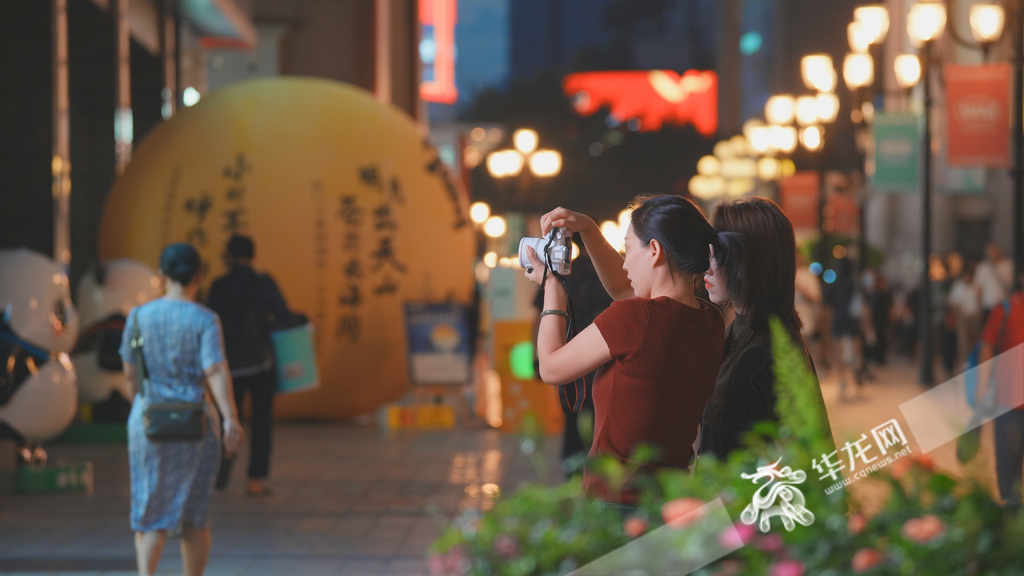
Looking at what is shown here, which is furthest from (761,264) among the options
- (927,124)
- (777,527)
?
(927,124)

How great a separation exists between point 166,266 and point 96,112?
10353 millimetres

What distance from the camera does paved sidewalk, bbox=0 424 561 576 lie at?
261 inches

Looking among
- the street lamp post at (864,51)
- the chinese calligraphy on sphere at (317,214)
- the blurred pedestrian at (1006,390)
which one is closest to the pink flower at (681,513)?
the blurred pedestrian at (1006,390)

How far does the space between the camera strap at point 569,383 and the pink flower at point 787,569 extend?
1318 millimetres

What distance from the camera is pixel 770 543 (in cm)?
189

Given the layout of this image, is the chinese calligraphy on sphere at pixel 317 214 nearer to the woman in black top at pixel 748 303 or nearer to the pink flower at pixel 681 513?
the woman in black top at pixel 748 303

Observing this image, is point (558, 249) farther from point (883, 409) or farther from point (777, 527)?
point (883, 409)

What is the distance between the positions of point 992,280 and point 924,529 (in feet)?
58.0

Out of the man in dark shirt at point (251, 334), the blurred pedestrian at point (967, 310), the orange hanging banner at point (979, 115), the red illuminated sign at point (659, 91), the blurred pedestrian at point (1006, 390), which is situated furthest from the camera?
the red illuminated sign at point (659, 91)

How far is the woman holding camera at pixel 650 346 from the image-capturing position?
9.68 ft

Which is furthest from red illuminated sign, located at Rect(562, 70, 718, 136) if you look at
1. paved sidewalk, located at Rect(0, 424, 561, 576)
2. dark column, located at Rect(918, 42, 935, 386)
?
paved sidewalk, located at Rect(0, 424, 561, 576)

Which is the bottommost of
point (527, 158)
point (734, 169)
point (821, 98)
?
point (734, 169)

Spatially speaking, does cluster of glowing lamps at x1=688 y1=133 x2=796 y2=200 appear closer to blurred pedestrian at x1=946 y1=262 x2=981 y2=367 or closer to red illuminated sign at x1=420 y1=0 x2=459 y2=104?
blurred pedestrian at x1=946 y1=262 x2=981 y2=367

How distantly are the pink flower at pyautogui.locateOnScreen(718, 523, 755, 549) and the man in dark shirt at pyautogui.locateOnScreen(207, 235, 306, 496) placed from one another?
23.8ft
